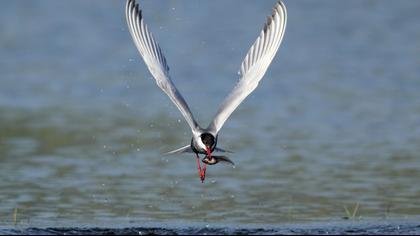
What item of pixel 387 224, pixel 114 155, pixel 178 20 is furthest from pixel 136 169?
pixel 178 20

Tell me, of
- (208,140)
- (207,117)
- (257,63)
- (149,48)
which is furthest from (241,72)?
(207,117)

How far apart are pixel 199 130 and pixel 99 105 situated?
26.3 ft

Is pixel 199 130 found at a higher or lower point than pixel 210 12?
lower

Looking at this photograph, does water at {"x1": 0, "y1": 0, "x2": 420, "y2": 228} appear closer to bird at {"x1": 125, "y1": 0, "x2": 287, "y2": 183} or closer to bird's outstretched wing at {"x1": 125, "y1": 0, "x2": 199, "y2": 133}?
bird at {"x1": 125, "y1": 0, "x2": 287, "y2": 183}

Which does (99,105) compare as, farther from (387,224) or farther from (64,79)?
(387,224)

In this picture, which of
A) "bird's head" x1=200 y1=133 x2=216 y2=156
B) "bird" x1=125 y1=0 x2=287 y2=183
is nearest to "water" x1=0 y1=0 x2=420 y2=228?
"bird" x1=125 y1=0 x2=287 y2=183

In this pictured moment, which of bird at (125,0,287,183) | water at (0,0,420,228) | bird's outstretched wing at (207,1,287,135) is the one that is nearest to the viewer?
bird at (125,0,287,183)

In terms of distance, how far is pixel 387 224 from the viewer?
34.3 feet

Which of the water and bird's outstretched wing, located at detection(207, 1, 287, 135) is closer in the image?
bird's outstretched wing, located at detection(207, 1, 287, 135)

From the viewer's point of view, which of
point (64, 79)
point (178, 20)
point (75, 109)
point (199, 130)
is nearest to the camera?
point (199, 130)

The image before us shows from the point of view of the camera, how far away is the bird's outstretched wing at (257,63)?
388 inches

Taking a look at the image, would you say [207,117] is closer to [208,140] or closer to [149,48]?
[149,48]

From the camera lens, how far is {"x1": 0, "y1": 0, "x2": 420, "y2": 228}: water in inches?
460

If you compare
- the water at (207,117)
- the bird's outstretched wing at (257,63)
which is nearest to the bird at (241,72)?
the bird's outstretched wing at (257,63)
